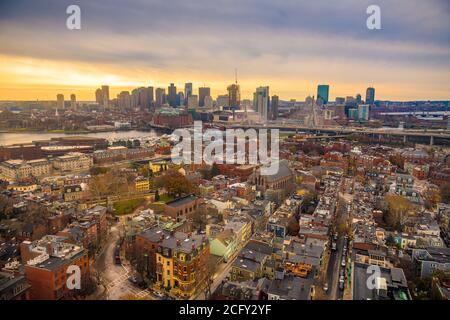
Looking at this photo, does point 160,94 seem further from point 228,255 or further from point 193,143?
point 228,255

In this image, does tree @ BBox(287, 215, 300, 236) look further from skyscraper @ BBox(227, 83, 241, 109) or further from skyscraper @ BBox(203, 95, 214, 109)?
skyscraper @ BBox(203, 95, 214, 109)

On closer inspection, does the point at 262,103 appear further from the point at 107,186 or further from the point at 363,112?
the point at 107,186

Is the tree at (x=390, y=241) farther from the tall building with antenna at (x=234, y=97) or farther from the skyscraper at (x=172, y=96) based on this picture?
the skyscraper at (x=172, y=96)

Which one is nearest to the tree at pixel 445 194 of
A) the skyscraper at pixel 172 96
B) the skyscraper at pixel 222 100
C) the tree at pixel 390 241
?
the tree at pixel 390 241

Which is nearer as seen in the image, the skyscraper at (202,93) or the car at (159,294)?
the car at (159,294)
